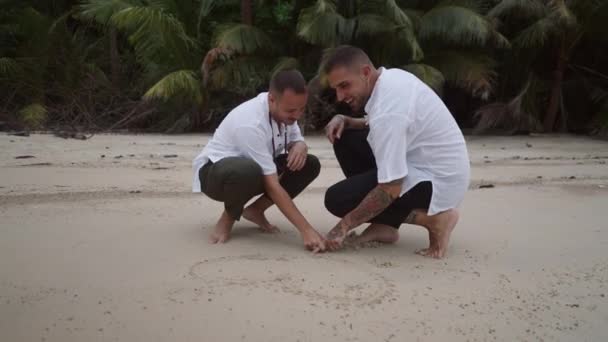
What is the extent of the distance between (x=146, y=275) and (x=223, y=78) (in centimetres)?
820

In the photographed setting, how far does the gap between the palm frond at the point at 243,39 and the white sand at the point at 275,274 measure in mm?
5894

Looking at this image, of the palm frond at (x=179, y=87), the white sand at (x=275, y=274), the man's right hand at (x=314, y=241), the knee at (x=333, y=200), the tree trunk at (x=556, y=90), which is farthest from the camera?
the tree trunk at (x=556, y=90)

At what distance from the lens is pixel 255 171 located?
2711 millimetres

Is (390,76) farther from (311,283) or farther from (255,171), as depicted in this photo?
(311,283)

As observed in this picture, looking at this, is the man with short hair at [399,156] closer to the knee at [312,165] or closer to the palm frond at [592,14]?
the knee at [312,165]

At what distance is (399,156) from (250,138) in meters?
0.76

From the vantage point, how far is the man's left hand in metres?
2.88

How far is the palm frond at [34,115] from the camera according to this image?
9938 millimetres

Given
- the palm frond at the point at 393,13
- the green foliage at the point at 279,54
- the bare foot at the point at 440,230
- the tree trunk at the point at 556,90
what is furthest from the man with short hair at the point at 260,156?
the tree trunk at the point at 556,90

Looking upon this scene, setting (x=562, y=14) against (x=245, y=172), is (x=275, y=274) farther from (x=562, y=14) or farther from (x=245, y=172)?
(x=562, y=14)

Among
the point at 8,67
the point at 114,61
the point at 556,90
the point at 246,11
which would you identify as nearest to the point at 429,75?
the point at 556,90

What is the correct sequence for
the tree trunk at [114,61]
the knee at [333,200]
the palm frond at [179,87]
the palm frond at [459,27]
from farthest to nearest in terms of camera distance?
the tree trunk at [114,61], the palm frond at [179,87], the palm frond at [459,27], the knee at [333,200]

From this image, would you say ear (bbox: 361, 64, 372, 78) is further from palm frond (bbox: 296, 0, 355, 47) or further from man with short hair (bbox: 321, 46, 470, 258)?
palm frond (bbox: 296, 0, 355, 47)

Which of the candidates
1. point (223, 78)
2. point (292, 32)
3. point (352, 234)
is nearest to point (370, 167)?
point (352, 234)
